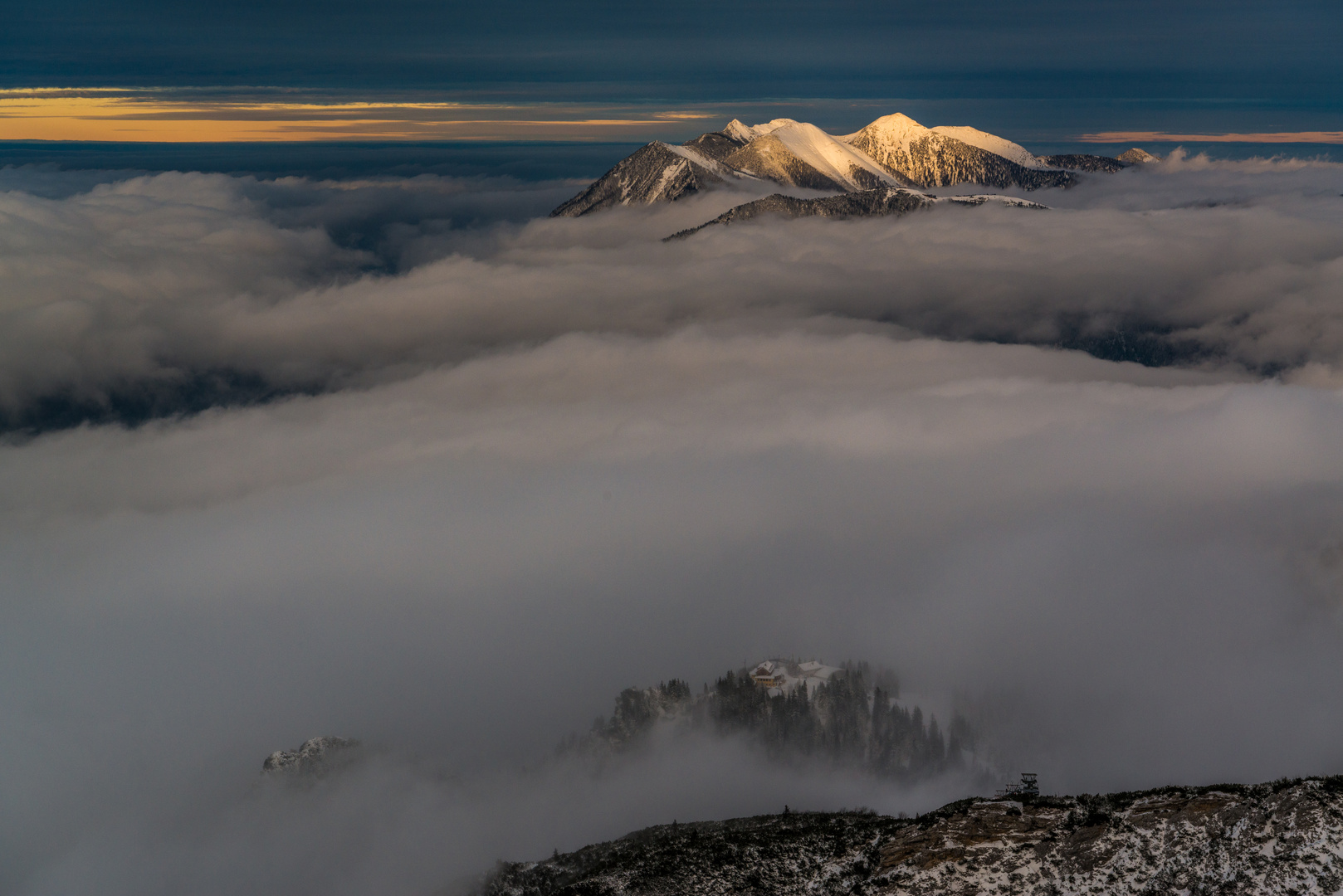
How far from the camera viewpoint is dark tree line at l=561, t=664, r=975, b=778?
137625 mm

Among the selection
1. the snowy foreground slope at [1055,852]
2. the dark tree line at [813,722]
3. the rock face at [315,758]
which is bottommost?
the rock face at [315,758]

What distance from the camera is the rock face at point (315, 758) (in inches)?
6491

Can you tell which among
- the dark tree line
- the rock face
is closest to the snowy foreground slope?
the dark tree line

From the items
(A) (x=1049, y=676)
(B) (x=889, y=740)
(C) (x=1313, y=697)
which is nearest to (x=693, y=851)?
(B) (x=889, y=740)

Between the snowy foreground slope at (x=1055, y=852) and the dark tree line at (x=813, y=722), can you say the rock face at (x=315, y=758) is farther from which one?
the snowy foreground slope at (x=1055, y=852)

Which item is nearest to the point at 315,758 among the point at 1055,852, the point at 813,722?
the point at 813,722

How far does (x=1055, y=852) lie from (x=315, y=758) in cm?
13890

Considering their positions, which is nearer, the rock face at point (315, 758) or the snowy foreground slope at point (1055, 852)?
the snowy foreground slope at point (1055, 852)

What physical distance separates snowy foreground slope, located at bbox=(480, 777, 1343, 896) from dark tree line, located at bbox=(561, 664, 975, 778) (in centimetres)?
5796

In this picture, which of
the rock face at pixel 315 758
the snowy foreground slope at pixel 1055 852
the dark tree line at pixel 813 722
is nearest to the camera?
the snowy foreground slope at pixel 1055 852

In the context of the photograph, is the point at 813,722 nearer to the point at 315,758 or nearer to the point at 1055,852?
the point at 1055,852

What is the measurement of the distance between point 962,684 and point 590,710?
68.2 metres

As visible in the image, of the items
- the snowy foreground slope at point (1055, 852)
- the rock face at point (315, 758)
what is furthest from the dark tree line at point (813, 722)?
the snowy foreground slope at point (1055, 852)

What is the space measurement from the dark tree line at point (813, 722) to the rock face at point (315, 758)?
4235cm
